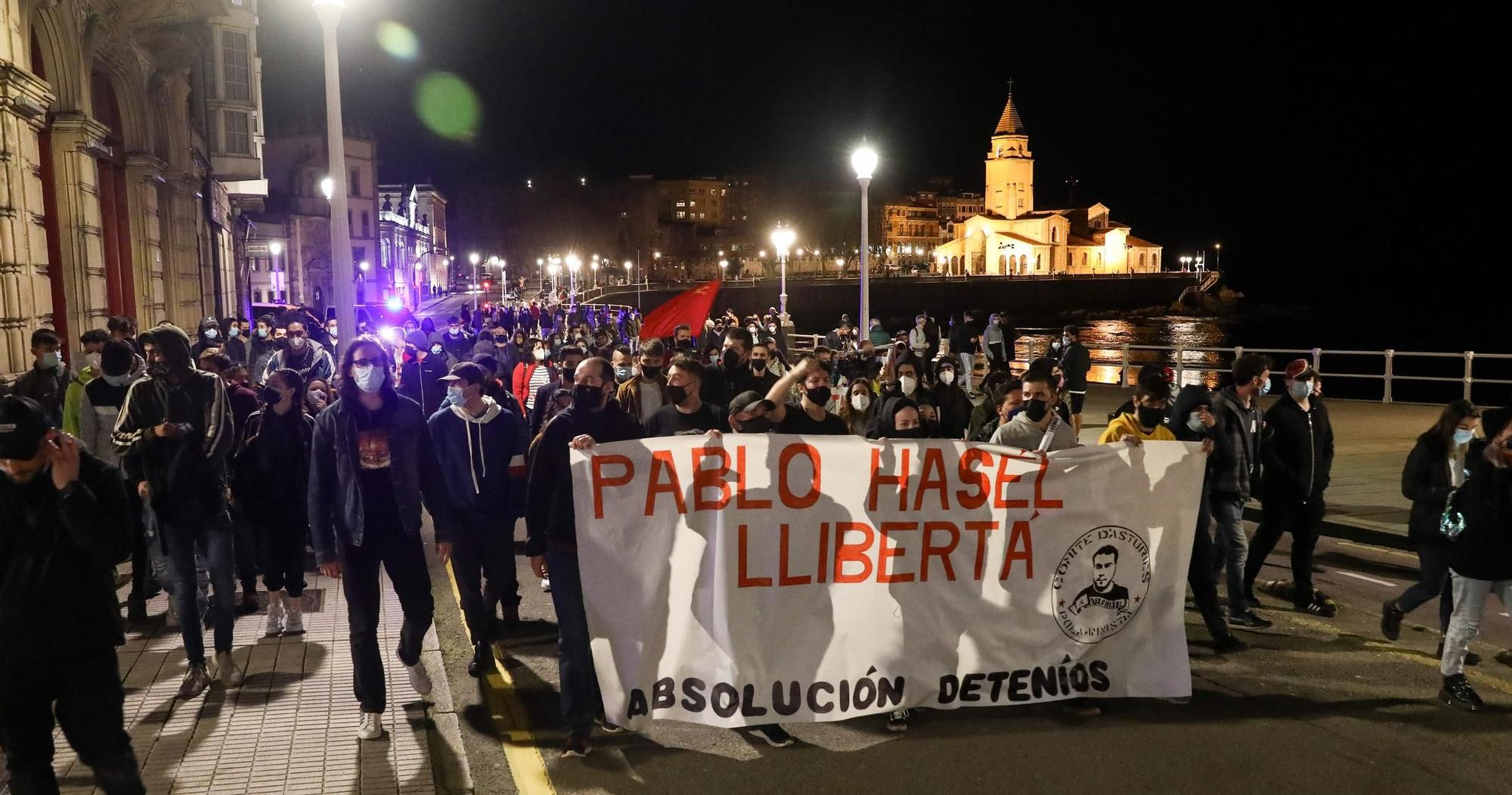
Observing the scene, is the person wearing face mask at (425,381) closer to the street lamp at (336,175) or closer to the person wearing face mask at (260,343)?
the street lamp at (336,175)

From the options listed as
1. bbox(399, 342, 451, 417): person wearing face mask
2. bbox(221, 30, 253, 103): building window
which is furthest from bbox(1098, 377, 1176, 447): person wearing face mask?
bbox(221, 30, 253, 103): building window

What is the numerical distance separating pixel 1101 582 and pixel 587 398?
2.83 metres

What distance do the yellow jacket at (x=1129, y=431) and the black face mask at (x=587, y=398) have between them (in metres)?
3.29

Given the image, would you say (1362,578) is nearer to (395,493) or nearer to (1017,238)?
(395,493)

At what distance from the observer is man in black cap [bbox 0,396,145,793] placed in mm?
3820

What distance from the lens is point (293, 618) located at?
23.5 ft

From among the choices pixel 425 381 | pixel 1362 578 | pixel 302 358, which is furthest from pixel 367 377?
pixel 1362 578

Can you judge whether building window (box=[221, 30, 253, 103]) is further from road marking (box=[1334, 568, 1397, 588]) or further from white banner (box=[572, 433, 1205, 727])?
road marking (box=[1334, 568, 1397, 588])

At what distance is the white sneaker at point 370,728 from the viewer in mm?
5363

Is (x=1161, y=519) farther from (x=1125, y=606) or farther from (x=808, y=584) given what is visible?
(x=808, y=584)

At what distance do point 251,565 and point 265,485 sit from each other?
2.12 ft

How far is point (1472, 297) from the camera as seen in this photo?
153 m

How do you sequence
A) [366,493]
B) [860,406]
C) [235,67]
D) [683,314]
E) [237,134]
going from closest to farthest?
[366,493] < [860,406] < [683,314] < [235,67] < [237,134]

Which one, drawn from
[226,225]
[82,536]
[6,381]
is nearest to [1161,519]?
[82,536]
